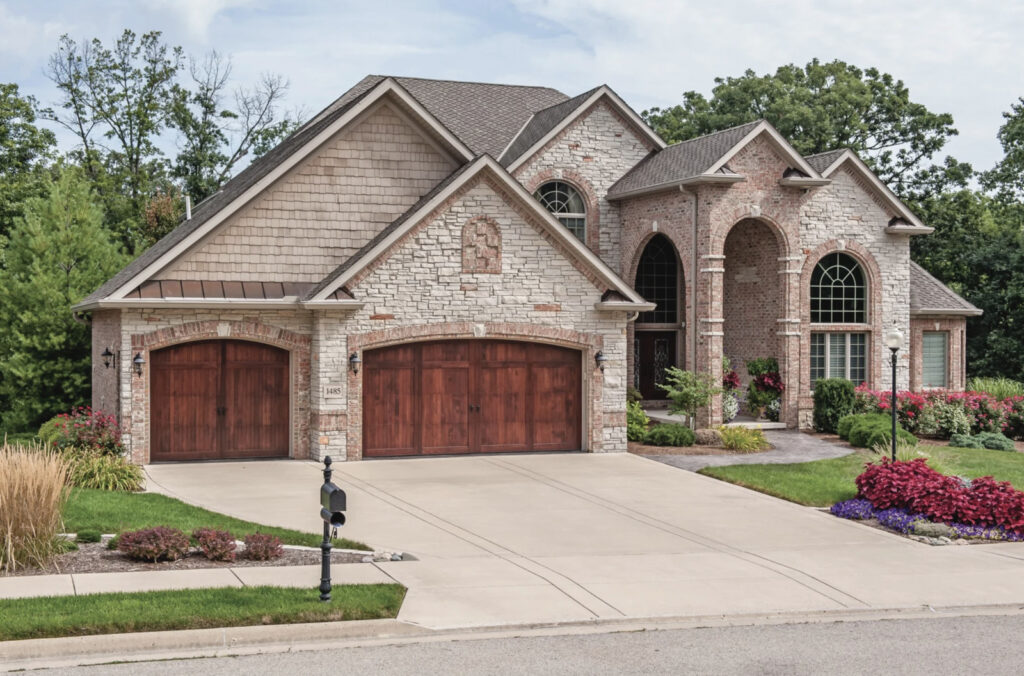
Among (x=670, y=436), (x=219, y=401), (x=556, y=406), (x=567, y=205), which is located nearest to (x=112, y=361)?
(x=219, y=401)

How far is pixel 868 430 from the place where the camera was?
2503cm

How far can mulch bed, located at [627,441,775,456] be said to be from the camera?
77.3 feet

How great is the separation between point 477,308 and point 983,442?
13.0 m

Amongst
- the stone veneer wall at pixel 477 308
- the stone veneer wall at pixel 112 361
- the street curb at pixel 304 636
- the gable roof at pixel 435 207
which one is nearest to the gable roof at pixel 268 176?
the stone veneer wall at pixel 112 361

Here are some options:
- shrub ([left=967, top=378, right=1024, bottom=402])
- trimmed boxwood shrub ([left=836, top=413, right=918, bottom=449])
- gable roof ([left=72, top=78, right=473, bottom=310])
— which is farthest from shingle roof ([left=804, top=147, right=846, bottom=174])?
gable roof ([left=72, top=78, right=473, bottom=310])

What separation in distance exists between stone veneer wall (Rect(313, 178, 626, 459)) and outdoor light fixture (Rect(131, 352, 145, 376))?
10.9ft

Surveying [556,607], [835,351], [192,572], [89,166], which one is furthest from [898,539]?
[89,166]

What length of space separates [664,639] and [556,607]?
1.27m

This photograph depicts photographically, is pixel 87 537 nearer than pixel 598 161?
Yes

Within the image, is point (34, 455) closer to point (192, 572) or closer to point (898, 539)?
point (192, 572)

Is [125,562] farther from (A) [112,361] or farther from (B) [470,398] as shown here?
(B) [470,398]

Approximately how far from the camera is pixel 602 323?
23406 millimetres

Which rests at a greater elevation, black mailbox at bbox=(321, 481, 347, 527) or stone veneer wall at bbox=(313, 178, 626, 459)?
stone veneer wall at bbox=(313, 178, 626, 459)

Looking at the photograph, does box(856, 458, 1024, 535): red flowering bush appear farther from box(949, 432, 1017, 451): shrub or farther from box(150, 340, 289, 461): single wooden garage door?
box(150, 340, 289, 461): single wooden garage door
